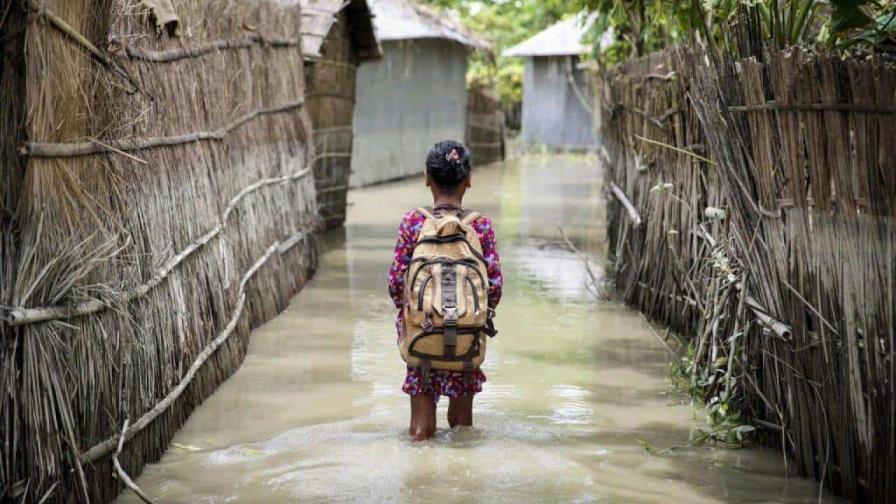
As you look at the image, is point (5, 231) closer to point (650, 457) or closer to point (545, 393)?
point (650, 457)

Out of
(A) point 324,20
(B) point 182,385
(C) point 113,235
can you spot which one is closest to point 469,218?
(C) point 113,235

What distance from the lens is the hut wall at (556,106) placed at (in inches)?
1141

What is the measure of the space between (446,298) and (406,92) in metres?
17.0

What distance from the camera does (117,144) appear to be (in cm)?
482

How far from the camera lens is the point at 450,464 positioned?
200 inches

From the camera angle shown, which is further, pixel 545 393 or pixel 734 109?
pixel 545 393

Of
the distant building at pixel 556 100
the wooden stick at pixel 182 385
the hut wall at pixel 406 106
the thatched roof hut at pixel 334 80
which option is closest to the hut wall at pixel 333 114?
the thatched roof hut at pixel 334 80

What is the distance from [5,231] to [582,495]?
2330 mm

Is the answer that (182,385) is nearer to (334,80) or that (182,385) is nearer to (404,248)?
(404,248)

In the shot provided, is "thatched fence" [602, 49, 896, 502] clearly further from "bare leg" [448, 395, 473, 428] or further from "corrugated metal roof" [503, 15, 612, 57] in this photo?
"corrugated metal roof" [503, 15, 612, 57]

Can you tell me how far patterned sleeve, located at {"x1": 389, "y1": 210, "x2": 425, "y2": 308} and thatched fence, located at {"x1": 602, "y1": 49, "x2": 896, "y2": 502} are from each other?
1.42 m

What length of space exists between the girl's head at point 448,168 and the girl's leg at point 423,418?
876 mm

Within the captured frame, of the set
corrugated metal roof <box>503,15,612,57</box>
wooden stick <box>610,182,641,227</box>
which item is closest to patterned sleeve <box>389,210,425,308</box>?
wooden stick <box>610,182,641,227</box>

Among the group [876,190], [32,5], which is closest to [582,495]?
[876,190]
